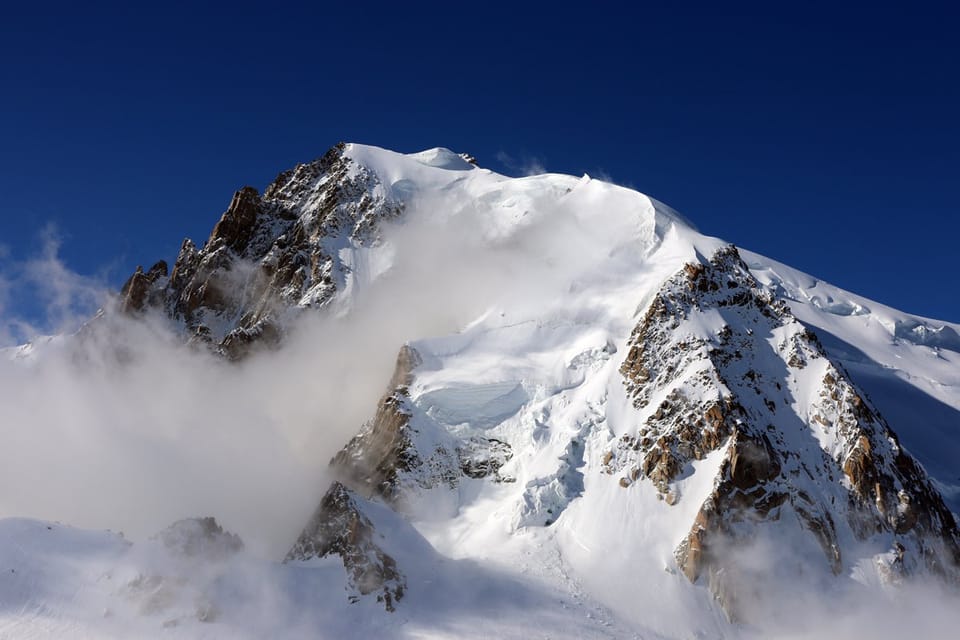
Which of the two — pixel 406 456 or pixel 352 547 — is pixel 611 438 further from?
pixel 352 547

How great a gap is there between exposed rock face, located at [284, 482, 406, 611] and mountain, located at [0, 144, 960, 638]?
0.80ft

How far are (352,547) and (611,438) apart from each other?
113ft

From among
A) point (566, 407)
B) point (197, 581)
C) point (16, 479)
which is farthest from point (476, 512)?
point (16, 479)

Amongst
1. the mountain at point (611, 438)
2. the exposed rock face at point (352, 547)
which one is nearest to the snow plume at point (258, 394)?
the mountain at point (611, 438)

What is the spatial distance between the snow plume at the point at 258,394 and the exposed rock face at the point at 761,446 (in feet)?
88.0

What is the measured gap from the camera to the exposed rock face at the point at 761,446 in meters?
90.8

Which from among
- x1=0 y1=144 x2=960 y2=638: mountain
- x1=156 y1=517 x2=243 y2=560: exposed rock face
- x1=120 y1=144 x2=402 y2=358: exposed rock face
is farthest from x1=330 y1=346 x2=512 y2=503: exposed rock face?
x1=120 y1=144 x2=402 y2=358: exposed rock face

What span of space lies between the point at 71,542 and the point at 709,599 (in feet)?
206

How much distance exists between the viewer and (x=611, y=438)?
9912 cm

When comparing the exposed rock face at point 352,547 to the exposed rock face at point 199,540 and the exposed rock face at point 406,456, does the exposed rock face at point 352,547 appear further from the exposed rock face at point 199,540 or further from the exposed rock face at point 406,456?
the exposed rock face at point 406,456

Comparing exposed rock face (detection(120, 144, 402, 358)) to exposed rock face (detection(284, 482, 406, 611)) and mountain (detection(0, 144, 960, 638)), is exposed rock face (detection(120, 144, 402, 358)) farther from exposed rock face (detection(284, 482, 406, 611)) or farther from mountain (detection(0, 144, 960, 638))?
exposed rock face (detection(284, 482, 406, 611))

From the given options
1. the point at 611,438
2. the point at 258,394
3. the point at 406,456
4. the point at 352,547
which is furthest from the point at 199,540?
the point at 258,394

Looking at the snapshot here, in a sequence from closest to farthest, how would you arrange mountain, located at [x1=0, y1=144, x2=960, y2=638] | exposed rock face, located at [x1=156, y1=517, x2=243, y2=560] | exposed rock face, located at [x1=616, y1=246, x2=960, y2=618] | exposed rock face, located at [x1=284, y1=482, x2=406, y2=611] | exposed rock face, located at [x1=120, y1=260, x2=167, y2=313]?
exposed rock face, located at [x1=156, y1=517, x2=243, y2=560]
exposed rock face, located at [x1=284, y1=482, x2=406, y2=611]
mountain, located at [x1=0, y1=144, x2=960, y2=638]
exposed rock face, located at [x1=616, y1=246, x2=960, y2=618]
exposed rock face, located at [x1=120, y1=260, x2=167, y2=313]

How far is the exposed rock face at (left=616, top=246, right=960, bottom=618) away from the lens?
90.8 metres
